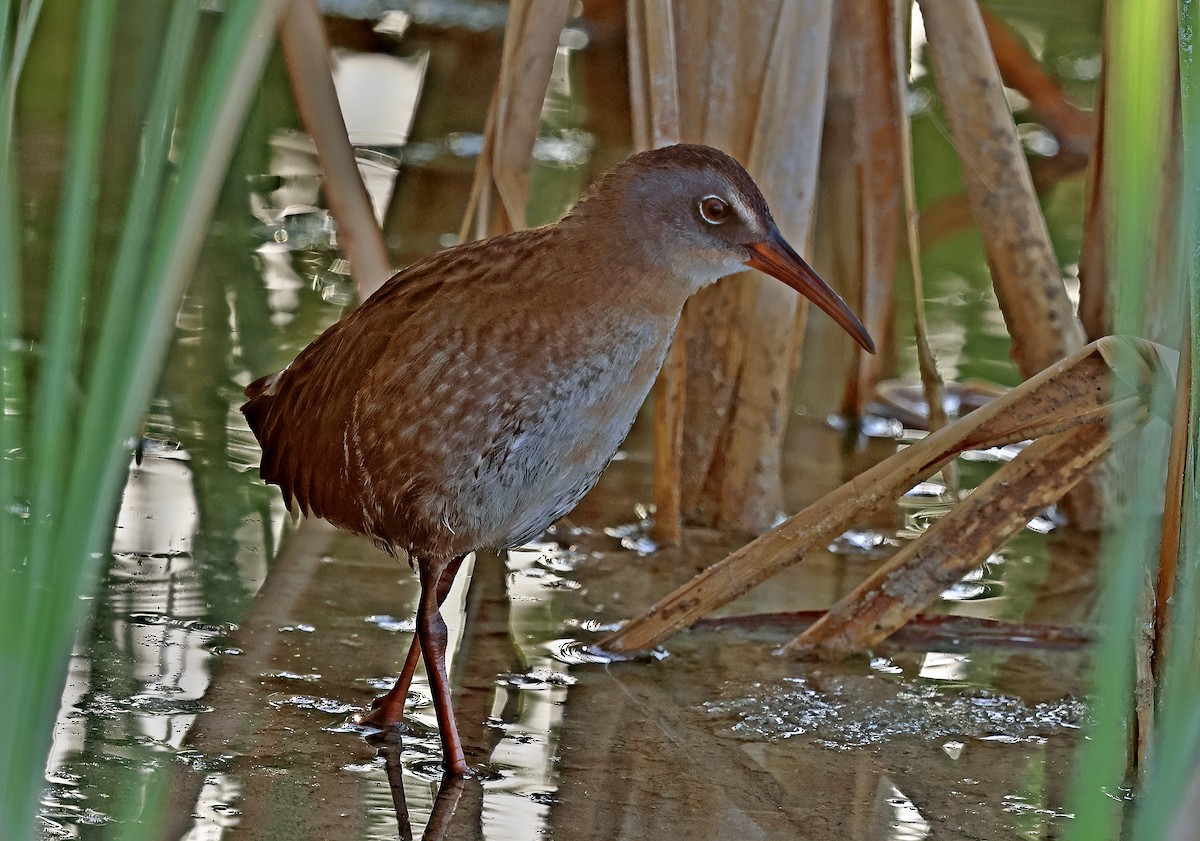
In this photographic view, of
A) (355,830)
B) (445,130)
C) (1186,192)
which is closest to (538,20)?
(355,830)

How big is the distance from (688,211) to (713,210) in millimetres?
48

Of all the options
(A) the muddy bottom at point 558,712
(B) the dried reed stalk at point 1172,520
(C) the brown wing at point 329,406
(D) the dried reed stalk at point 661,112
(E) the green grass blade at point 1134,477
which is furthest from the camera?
(D) the dried reed stalk at point 661,112

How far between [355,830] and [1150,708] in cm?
122

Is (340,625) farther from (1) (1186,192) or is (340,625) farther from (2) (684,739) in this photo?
(1) (1186,192)

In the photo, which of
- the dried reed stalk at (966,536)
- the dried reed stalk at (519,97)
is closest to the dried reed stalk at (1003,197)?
the dried reed stalk at (966,536)

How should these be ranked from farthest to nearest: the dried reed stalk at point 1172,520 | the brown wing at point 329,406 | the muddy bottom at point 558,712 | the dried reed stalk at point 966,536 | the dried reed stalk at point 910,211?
the dried reed stalk at point 910,211 < the dried reed stalk at point 966,536 < the brown wing at point 329,406 < the muddy bottom at point 558,712 < the dried reed stalk at point 1172,520

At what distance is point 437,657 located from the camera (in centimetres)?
276

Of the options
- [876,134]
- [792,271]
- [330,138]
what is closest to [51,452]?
[792,271]

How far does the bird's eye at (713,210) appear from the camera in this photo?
8.98ft

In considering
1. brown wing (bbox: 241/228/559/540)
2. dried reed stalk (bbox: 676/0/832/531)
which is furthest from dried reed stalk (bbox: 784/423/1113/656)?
brown wing (bbox: 241/228/559/540)

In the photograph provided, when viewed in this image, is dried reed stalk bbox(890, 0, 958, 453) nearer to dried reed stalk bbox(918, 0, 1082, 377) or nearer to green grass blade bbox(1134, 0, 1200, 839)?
dried reed stalk bbox(918, 0, 1082, 377)

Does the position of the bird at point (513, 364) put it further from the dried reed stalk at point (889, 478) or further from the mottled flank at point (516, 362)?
the dried reed stalk at point (889, 478)

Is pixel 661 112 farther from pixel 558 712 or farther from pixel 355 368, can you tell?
pixel 558 712

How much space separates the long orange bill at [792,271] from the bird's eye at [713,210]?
0.08m
